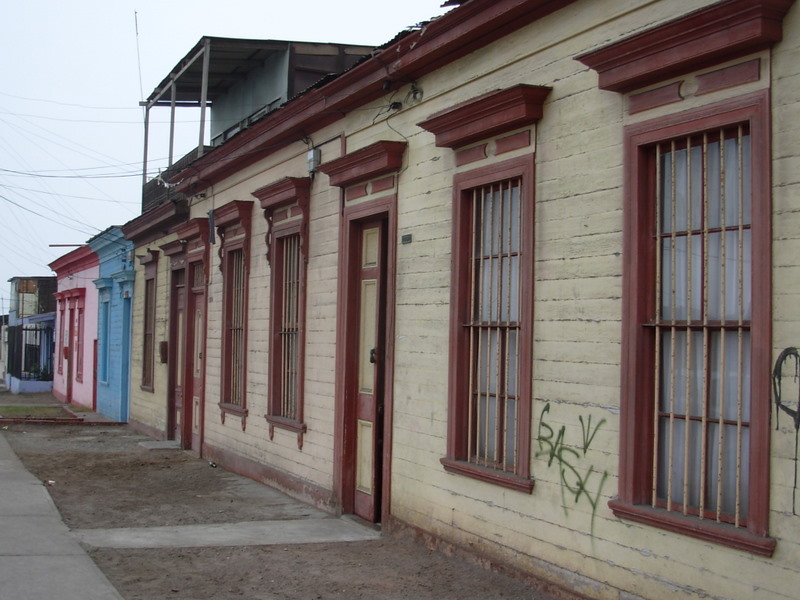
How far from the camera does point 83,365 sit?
1045 inches

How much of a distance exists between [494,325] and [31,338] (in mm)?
36233

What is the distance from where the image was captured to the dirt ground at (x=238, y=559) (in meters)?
6.64

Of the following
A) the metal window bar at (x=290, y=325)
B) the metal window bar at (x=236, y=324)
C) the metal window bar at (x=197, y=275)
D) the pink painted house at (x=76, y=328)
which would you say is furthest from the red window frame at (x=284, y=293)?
the pink painted house at (x=76, y=328)

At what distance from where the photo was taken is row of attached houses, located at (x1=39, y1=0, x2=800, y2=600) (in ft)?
16.3

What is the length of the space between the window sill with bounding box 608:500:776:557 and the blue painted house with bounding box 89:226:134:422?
55.0ft

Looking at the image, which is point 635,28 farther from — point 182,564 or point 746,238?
point 182,564

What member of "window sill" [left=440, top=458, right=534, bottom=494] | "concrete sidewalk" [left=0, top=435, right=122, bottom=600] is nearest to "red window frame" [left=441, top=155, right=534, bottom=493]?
"window sill" [left=440, top=458, right=534, bottom=494]

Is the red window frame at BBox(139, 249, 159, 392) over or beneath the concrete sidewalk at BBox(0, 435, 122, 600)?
over

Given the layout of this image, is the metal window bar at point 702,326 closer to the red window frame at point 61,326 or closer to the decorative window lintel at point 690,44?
the decorative window lintel at point 690,44

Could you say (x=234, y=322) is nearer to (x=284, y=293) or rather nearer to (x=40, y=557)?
(x=284, y=293)

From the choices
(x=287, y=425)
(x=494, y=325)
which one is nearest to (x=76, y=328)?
(x=287, y=425)

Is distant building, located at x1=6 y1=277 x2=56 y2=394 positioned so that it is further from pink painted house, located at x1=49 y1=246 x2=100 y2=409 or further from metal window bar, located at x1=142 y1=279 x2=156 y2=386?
metal window bar, located at x1=142 y1=279 x2=156 y2=386

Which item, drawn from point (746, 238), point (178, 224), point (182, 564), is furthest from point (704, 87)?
point (178, 224)

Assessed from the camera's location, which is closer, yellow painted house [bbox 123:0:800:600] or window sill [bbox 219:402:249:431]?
yellow painted house [bbox 123:0:800:600]
